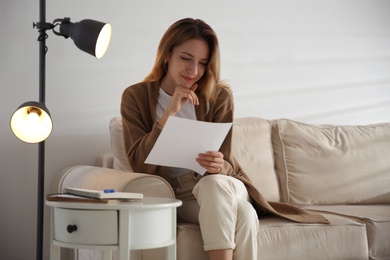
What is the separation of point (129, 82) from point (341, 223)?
129 centimetres

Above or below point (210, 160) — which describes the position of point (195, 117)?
above

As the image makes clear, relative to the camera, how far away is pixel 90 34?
2.32 meters

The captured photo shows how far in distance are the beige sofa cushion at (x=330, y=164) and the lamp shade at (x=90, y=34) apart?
3.87ft

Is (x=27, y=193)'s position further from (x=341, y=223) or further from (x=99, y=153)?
(x=341, y=223)

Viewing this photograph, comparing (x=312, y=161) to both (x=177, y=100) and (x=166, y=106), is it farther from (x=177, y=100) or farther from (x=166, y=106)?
(x=177, y=100)

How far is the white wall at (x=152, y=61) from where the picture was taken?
2914mm

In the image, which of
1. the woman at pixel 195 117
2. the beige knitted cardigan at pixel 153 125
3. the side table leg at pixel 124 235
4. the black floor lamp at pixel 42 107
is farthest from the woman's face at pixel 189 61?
the side table leg at pixel 124 235

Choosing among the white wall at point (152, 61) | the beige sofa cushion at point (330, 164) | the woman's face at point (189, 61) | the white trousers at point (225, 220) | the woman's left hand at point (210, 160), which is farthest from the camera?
the beige sofa cushion at point (330, 164)

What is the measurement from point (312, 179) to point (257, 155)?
1.03 ft

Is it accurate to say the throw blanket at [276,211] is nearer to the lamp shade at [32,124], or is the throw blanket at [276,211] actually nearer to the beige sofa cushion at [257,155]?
the beige sofa cushion at [257,155]

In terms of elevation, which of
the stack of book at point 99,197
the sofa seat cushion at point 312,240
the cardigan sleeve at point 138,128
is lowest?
the sofa seat cushion at point 312,240

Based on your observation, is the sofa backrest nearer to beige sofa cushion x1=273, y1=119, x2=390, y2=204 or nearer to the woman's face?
beige sofa cushion x1=273, y1=119, x2=390, y2=204

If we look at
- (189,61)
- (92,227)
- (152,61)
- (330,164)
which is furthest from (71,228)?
(330,164)

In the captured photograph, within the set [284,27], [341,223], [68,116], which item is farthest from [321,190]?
[68,116]
